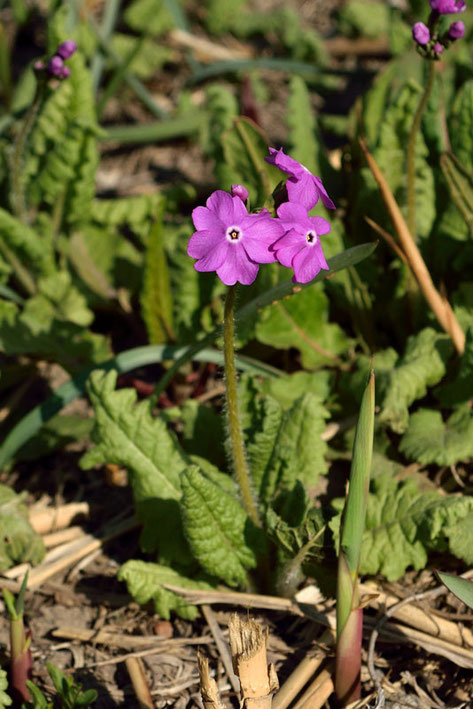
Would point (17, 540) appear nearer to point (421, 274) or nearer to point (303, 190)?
point (303, 190)

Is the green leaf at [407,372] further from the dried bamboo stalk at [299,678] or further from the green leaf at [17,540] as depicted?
the green leaf at [17,540]

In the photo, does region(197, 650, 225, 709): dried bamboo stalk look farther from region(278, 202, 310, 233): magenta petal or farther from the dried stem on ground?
the dried stem on ground

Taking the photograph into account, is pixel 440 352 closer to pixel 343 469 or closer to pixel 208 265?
pixel 343 469

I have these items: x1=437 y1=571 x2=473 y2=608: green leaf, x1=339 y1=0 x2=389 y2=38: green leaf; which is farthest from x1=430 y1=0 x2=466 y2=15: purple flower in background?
x1=339 y1=0 x2=389 y2=38: green leaf

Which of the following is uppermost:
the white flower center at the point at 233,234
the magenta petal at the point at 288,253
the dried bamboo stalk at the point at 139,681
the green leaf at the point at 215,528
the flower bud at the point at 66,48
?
the flower bud at the point at 66,48

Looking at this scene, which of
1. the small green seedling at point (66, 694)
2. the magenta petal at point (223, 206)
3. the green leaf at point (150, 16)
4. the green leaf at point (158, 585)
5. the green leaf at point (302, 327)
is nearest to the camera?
the magenta petal at point (223, 206)

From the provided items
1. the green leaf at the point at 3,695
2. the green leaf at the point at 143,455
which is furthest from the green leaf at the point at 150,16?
the green leaf at the point at 3,695

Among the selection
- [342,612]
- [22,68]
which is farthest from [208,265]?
[22,68]

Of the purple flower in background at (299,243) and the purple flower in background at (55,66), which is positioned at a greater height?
the purple flower in background at (55,66)

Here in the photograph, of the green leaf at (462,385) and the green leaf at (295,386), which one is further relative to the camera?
the green leaf at (295,386)
